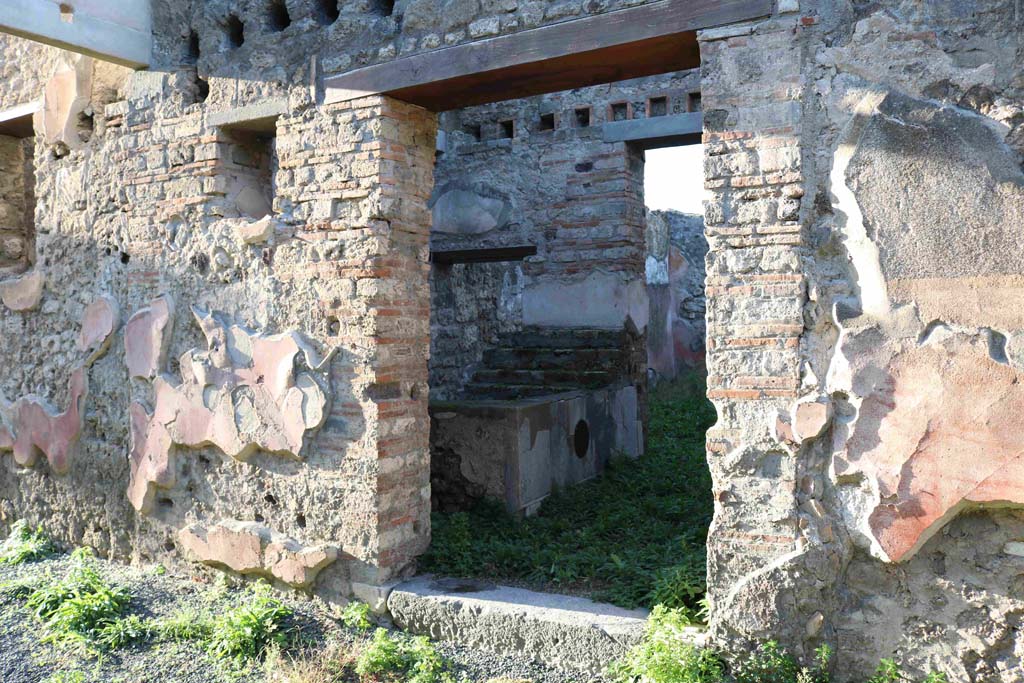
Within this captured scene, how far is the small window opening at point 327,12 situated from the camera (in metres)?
4.54

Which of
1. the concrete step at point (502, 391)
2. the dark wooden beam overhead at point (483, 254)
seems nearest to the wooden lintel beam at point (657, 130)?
the dark wooden beam overhead at point (483, 254)

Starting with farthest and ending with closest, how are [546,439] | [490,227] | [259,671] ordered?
[490,227], [546,439], [259,671]

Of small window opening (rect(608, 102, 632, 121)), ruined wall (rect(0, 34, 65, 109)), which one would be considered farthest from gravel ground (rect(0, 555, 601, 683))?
small window opening (rect(608, 102, 632, 121))

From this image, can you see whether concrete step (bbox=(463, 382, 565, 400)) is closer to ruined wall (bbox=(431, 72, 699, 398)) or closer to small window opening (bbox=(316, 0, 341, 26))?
ruined wall (bbox=(431, 72, 699, 398))

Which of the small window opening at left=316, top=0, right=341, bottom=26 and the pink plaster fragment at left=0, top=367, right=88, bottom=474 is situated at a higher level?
the small window opening at left=316, top=0, right=341, bottom=26

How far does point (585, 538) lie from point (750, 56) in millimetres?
2761

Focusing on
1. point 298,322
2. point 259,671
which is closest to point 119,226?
point 298,322

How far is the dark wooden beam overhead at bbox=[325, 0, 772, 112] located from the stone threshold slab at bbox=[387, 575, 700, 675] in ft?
7.92

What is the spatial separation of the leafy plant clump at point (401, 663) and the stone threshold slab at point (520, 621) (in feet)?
0.55

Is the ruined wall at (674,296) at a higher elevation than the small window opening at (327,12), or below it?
below

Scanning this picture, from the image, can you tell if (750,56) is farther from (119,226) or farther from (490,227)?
(490,227)

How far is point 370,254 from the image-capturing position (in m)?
4.27

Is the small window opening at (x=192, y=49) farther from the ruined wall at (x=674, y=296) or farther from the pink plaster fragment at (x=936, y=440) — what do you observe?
the ruined wall at (x=674, y=296)

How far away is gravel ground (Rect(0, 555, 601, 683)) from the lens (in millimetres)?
3830
